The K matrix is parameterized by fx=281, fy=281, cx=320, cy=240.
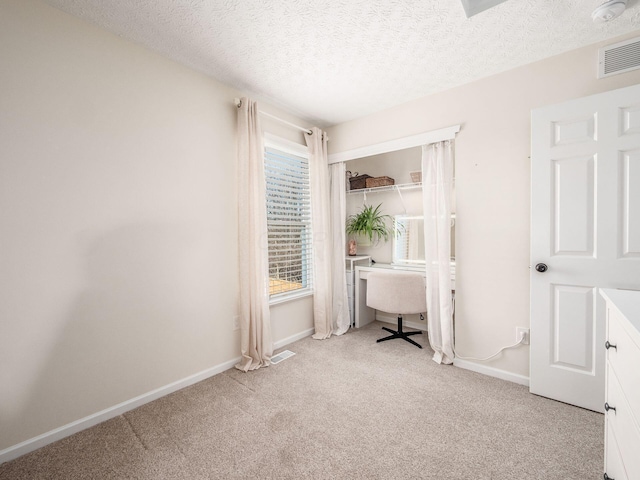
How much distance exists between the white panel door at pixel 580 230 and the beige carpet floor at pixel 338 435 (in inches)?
12.3

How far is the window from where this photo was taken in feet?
9.46

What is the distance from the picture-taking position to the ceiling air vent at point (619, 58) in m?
1.80

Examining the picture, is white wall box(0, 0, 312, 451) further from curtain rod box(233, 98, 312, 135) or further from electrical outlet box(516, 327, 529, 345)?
electrical outlet box(516, 327, 529, 345)

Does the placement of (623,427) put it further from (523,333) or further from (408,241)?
(408,241)

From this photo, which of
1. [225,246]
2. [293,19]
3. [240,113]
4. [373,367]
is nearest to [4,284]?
[225,246]

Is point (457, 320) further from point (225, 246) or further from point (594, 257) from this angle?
point (225, 246)

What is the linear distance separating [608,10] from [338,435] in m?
2.82

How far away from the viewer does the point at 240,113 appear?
95.8 inches

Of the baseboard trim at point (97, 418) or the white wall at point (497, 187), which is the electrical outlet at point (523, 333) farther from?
the baseboard trim at point (97, 418)

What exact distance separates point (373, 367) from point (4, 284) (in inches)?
98.4

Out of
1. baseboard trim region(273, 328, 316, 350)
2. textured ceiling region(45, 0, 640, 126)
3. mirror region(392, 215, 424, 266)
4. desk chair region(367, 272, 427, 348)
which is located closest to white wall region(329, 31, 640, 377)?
textured ceiling region(45, 0, 640, 126)

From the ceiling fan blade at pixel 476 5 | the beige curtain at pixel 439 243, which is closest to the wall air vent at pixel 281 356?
the beige curtain at pixel 439 243

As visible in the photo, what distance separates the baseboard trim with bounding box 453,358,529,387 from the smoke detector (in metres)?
2.40

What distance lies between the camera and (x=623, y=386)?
98 centimetres
